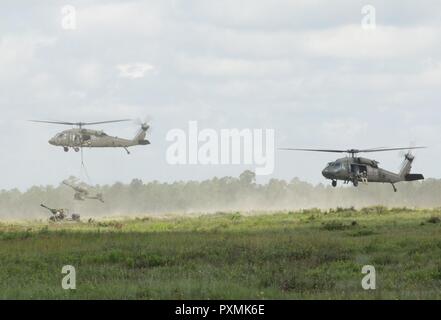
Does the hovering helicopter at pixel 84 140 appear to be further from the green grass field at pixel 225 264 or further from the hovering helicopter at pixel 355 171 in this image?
the green grass field at pixel 225 264

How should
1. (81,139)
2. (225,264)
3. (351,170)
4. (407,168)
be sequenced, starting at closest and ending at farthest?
(225,264) < (351,170) < (81,139) < (407,168)

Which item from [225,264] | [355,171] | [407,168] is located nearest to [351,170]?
[355,171]

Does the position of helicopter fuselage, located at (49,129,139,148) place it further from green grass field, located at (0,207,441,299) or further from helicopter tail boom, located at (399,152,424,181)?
green grass field, located at (0,207,441,299)

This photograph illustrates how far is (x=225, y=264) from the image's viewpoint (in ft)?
102

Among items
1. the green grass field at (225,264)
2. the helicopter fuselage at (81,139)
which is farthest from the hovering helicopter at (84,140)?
the green grass field at (225,264)

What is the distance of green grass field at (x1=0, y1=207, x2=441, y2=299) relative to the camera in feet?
79.6

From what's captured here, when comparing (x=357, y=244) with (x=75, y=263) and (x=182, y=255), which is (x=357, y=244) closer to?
(x=182, y=255)

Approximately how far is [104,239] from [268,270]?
13811 mm

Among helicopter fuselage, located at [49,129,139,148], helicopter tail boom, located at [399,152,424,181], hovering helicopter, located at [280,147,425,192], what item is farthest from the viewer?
helicopter tail boom, located at [399,152,424,181]

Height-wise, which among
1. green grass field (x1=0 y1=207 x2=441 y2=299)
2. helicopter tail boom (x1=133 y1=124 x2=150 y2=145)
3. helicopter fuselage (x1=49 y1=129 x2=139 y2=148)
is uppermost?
helicopter tail boom (x1=133 y1=124 x2=150 y2=145)

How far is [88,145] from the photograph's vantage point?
85.5 meters

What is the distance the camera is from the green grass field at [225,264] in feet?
79.6

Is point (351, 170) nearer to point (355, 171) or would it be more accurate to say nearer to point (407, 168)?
point (355, 171)

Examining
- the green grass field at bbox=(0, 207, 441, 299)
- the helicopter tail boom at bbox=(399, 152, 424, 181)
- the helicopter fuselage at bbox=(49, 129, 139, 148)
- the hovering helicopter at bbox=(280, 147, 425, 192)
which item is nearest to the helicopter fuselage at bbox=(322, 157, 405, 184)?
the hovering helicopter at bbox=(280, 147, 425, 192)
